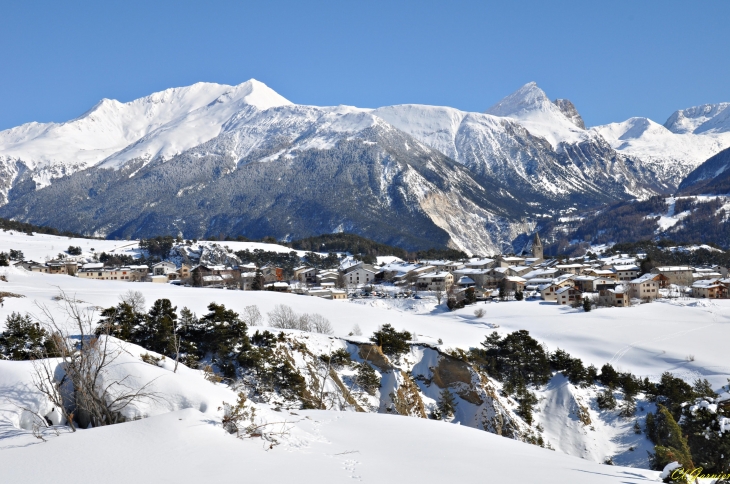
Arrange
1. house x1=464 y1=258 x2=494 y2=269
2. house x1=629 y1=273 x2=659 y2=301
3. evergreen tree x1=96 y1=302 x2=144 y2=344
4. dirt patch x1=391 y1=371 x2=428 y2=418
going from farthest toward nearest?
house x1=464 y1=258 x2=494 y2=269, house x1=629 y1=273 x2=659 y2=301, dirt patch x1=391 y1=371 x2=428 y2=418, evergreen tree x1=96 y1=302 x2=144 y2=344

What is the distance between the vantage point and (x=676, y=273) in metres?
75.1

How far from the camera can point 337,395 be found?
27.5 metres

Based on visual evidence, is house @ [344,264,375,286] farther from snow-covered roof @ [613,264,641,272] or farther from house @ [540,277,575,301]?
snow-covered roof @ [613,264,641,272]

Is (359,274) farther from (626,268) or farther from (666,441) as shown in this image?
(666,441)

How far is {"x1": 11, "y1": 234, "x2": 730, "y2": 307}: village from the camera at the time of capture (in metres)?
64.9

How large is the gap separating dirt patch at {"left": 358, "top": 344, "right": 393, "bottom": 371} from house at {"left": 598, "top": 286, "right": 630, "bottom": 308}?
34836 mm

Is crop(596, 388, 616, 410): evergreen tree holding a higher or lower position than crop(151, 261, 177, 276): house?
lower

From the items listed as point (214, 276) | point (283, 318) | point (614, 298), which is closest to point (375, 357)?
point (283, 318)


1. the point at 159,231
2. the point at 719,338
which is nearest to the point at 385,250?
the point at 719,338

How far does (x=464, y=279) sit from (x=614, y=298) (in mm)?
23263

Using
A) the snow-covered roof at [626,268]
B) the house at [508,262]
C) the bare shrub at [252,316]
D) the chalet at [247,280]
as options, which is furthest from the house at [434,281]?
the bare shrub at [252,316]

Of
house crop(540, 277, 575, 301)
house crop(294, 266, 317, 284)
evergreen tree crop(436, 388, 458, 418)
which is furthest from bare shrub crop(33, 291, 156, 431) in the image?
house crop(294, 266, 317, 284)

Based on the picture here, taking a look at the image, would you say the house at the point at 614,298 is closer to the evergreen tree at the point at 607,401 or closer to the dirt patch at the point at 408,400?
the evergreen tree at the point at 607,401

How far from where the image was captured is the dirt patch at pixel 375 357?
32.5 m
